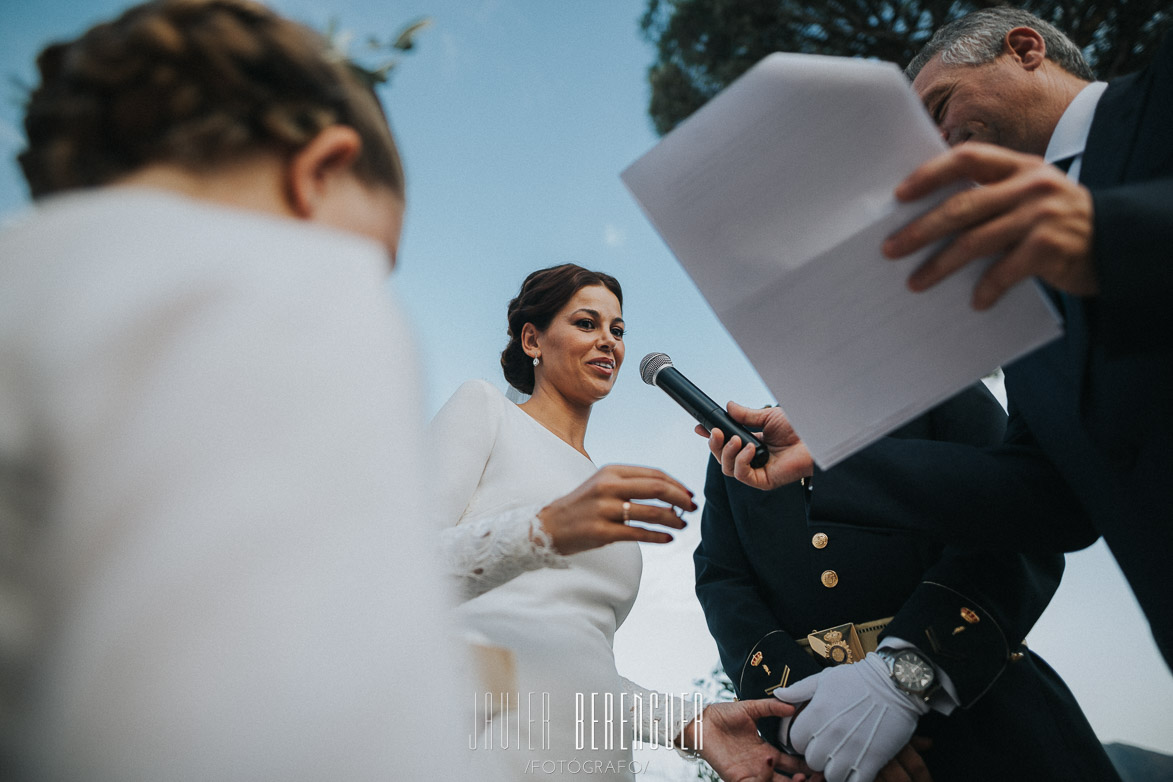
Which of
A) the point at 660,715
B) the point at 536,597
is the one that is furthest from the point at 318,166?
the point at 660,715

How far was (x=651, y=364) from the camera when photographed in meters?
2.38

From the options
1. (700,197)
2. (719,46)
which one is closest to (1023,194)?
(700,197)

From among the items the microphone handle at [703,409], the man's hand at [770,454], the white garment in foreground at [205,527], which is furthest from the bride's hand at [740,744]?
the white garment in foreground at [205,527]

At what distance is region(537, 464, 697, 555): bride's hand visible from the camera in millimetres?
1387

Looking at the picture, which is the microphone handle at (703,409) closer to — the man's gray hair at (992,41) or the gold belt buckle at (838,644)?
the gold belt buckle at (838,644)

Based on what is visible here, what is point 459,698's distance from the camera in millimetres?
651

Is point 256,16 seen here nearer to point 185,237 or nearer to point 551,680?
point 185,237

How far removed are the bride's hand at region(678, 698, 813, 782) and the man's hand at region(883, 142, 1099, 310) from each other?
4.68 feet

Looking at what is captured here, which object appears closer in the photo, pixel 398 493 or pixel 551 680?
Result: pixel 398 493

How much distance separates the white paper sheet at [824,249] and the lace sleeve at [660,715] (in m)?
1.28

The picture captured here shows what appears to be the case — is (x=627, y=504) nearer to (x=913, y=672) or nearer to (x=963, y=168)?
(x=963, y=168)

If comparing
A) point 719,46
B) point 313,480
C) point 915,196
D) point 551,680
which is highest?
point 719,46

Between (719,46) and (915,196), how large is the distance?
7.04 m

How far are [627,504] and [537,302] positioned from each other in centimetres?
218
